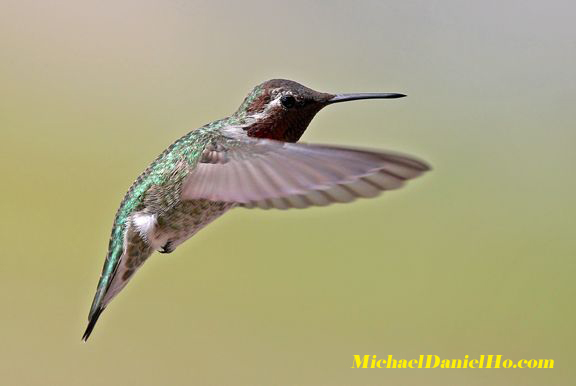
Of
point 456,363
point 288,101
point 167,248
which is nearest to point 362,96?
point 288,101

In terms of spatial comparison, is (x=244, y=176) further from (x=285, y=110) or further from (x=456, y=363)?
(x=456, y=363)

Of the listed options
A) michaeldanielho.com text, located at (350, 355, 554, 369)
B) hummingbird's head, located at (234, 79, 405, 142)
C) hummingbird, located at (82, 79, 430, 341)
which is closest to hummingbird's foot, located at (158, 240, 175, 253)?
hummingbird, located at (82, 79, 430, 341)

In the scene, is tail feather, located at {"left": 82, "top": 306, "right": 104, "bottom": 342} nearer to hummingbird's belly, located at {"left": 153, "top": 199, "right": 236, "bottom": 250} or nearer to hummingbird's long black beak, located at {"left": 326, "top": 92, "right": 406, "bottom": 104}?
hummingbird's belly, located at {"left": 153, "top": 199, "right": 236, "bottom": 250}

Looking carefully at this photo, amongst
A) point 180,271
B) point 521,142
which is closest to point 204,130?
point 180,271

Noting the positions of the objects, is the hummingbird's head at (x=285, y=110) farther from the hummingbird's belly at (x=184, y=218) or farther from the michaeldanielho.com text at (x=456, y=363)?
the michaeldanielho.com text at (x=456, y=363)

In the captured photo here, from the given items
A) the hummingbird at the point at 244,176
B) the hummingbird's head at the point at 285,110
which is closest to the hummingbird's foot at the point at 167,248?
the hummingbird at the point at 244,176
